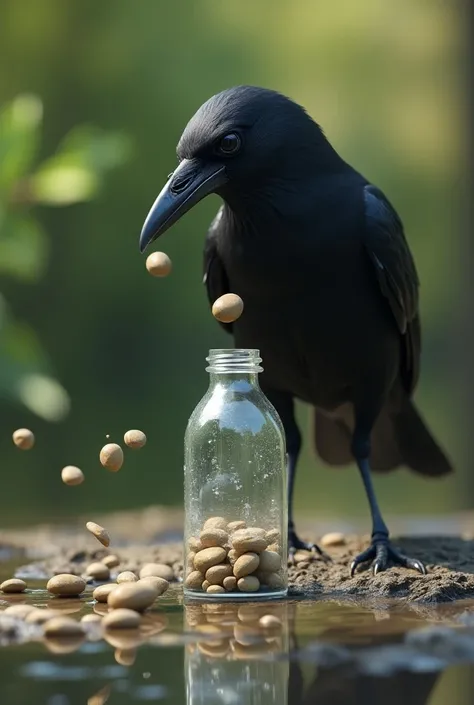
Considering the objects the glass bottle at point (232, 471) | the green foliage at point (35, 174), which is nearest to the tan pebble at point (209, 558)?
the glass bottle at point (232, 471)

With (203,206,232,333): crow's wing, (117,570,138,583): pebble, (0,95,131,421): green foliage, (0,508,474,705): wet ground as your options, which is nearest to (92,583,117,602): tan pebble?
(0,508,474,705): wet ground

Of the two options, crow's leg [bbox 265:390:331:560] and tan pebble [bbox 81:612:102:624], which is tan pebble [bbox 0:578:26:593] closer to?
tan pebble [bbox 81:612:102:624]

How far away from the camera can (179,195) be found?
11.1 ft

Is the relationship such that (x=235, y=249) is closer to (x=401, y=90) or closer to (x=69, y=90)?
(x=69, y=90)

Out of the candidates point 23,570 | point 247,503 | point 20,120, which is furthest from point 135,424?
point 247,503

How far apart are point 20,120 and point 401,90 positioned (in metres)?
19.4

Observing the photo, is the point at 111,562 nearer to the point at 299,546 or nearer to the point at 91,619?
the point at 299,546

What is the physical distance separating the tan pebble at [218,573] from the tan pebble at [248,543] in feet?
0.17

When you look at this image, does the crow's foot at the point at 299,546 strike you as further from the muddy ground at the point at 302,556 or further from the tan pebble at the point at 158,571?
the tan pebble at the point at 158,571

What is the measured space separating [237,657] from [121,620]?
1.20 ft

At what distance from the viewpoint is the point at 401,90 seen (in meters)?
24.9

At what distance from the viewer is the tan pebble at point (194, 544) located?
3113mm

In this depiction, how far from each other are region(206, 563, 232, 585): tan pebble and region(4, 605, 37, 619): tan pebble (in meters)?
0.47

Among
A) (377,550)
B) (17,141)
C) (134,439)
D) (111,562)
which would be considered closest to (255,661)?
(134,439)
